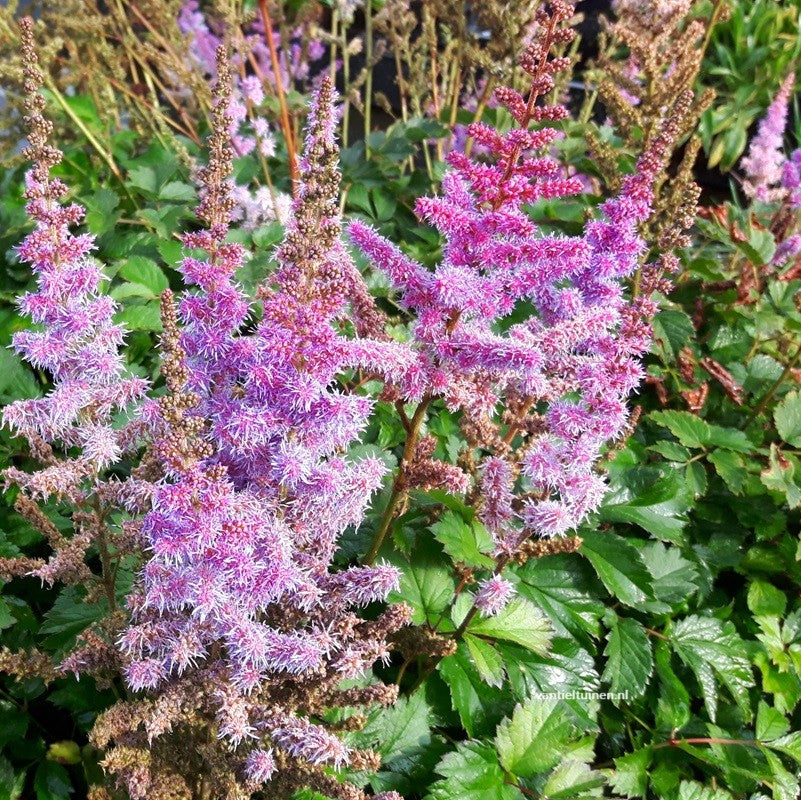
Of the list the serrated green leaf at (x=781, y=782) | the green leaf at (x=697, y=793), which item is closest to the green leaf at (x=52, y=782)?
the green leaf at (x=697, y=793)

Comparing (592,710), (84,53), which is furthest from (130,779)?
(84,53)

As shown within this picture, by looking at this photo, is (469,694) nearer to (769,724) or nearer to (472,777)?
(472,777)

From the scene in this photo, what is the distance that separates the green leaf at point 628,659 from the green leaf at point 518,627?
0.90 feet

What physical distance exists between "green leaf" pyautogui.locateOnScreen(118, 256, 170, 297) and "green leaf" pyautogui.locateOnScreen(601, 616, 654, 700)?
1.41m

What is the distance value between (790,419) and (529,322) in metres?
1.10

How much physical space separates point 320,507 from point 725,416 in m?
1.63

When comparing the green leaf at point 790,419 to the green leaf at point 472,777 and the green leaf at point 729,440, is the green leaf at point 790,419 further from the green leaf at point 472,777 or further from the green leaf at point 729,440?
the green leaf at point 472,777

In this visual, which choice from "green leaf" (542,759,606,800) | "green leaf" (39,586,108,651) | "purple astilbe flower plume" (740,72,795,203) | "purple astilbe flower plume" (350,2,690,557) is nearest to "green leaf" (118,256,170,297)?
"green leaf" (39,586,108,651)

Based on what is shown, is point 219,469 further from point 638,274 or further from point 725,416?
point 725,416

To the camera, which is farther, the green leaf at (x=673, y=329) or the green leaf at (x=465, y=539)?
the green leaf at (x=673, y=329)

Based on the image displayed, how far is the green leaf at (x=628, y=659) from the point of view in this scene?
67.7 inches

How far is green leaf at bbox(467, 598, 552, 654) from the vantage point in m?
1.51

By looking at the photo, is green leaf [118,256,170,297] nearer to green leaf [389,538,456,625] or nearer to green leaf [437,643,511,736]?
green leaf [389,538,456,625]

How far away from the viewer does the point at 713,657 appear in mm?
1845
